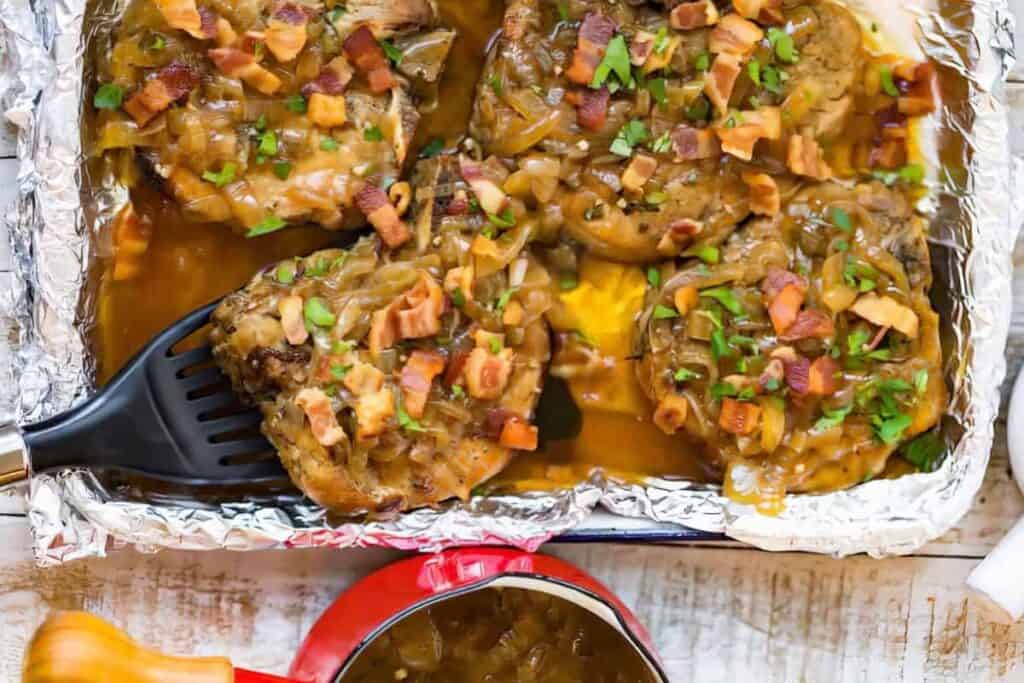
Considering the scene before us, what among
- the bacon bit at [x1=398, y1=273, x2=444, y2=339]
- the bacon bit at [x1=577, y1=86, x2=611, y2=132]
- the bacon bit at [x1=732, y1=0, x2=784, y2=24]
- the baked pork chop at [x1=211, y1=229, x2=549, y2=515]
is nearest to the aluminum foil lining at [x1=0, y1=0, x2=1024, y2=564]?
the baked pork chop at [x1=211, y1=229, x2=549, y2=515]

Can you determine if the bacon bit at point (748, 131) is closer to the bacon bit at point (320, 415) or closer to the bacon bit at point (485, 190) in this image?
the bacon bit at point (485, 190)

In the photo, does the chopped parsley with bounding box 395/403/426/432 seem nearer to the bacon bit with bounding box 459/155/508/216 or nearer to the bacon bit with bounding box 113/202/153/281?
the bacon bit with bounding box 459/155/508/216

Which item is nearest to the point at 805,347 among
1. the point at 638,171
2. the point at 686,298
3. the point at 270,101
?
the point at 686,298

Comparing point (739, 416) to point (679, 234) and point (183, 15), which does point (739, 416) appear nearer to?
point (679, 234)

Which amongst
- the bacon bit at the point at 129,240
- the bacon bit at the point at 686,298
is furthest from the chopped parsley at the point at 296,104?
the bacon bit at the point at 686,298

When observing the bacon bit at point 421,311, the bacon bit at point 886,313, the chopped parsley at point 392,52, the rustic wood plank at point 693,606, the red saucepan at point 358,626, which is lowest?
the rustic wood plank at point 693,606

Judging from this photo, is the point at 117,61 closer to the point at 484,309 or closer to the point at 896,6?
the point at 484,309
